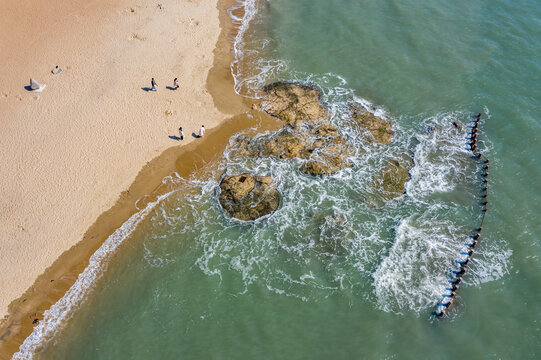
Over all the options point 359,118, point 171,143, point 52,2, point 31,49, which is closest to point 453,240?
point 359,118

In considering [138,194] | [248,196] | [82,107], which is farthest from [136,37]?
[248,196]

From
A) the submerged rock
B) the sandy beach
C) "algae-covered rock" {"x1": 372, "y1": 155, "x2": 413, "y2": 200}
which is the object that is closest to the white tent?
the sandy beach

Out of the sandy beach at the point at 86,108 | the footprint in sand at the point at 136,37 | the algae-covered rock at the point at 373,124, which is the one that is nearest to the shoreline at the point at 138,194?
the sandy beach at the point at 86,108

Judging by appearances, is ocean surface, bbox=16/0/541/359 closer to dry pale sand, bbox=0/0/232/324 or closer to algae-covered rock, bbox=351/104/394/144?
algae-covered rock, bbox=351/104/394/144

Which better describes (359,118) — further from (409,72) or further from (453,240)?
(453,240)

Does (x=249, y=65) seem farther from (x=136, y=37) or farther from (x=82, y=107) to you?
(x=82, y=107)

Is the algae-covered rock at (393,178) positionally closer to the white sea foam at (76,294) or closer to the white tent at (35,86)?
the white sea foam at (76,294)
